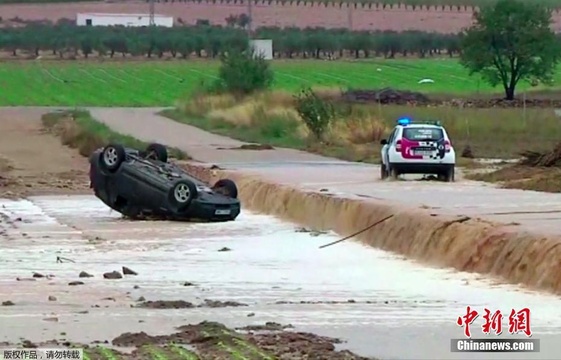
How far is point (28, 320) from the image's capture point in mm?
15594

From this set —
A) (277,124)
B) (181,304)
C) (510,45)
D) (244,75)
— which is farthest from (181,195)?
(510,45)

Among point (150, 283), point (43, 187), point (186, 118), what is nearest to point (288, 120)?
point (186, 118)

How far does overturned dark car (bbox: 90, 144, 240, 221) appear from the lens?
1125 inches

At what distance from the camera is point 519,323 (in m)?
15.1

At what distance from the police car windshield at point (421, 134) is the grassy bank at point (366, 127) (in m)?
10.6

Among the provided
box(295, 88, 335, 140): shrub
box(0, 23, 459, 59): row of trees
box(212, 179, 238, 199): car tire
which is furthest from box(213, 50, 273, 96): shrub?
box(0, 23, 459, 59): row of trees

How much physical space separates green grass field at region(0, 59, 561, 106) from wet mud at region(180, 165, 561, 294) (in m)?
62.1

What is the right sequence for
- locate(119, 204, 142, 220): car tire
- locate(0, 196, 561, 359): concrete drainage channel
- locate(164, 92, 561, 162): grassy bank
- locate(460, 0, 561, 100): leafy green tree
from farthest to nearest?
1. locate(460, 0, 561, 100): leafy green tree
2. locate(164, 92, 561, 162): grassy bank
3. locate(119, 204, 142, 220): car tire
4. locate(0, 196, 561, 359): concrete drainage channel

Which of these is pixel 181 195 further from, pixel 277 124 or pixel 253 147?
pixel 277 124

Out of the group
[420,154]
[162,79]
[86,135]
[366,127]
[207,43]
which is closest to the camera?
[420,154]

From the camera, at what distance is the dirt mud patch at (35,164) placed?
3784 cm

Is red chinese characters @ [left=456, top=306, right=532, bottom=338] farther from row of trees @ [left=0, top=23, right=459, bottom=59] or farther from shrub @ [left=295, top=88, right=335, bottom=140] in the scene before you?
row of trees @ [left=0, top=23, right=459, bottom=59]

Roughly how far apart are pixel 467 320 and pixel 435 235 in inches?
300

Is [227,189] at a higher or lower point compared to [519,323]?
lower
